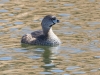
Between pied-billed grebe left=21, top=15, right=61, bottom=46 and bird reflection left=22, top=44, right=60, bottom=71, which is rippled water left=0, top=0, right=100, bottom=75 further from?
pied-billed grebe left=21, top=15, right=61, bottom=46

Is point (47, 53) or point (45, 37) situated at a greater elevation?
point (45, 37)

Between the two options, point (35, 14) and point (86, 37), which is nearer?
point (86, 37)

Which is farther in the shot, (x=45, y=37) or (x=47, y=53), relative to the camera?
(x=45, y=37)

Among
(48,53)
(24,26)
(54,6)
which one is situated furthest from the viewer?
(54,6)

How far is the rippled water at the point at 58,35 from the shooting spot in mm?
17016

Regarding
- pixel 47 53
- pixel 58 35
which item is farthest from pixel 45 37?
pixel 47 53

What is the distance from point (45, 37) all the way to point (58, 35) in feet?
2.18

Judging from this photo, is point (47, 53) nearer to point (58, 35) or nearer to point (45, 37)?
point (45, 37)

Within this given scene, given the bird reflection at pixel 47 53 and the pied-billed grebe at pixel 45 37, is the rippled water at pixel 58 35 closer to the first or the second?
→ the bird reflection at pixel 47 53

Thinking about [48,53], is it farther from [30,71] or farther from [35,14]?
[35,14]

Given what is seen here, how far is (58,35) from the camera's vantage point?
21.7 meters

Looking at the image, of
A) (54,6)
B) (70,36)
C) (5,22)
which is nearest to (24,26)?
(5,22)

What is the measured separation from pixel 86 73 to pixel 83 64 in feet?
3.46

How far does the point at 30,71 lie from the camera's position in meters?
16.6
